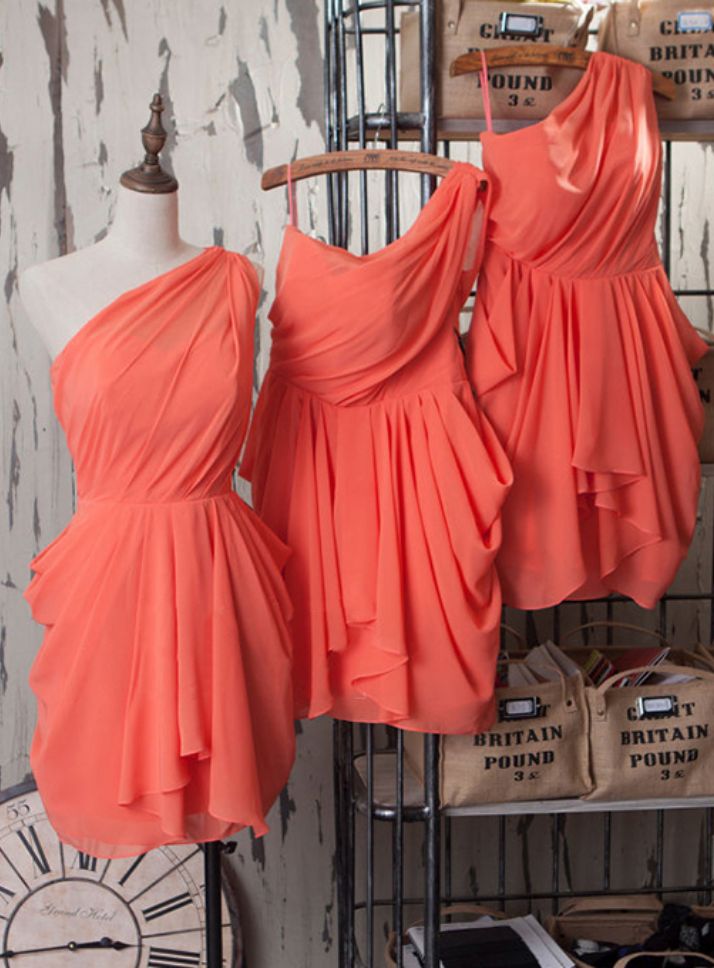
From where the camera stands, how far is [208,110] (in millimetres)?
2688

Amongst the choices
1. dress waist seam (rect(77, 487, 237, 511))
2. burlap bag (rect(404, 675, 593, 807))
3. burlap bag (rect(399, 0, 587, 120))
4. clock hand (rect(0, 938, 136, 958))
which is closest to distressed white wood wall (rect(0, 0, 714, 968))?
clock hand (rect(0, 938, 136, 958))

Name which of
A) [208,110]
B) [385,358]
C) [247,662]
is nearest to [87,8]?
[208,110]

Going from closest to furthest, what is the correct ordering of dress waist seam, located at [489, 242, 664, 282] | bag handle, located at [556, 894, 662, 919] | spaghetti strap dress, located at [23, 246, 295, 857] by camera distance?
1. spaghetti strap dress, located at [23, 246, 295, 857]
2. dress waist seam, located at [489, 242, 664, 282]
3. bag handle, located at [556, 894, 662, 919]

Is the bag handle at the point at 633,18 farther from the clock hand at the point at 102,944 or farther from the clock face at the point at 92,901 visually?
the clock hand at the point at 102,944

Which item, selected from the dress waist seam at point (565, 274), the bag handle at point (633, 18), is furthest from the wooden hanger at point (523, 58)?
the dress waist seam at point (565, 274)

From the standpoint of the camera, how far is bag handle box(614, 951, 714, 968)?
2391 millimetres

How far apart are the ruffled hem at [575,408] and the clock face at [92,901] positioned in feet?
3.74

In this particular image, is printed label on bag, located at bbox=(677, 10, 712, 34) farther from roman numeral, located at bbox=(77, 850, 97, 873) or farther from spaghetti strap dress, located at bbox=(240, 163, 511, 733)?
roman numeral, located at bbox=(77, 850, 97, 873)

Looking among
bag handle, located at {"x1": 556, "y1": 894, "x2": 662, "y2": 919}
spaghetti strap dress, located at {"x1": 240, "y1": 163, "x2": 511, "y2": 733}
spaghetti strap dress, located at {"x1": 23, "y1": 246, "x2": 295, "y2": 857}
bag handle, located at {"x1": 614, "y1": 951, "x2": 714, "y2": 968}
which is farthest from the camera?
bag handle, located at {"x1": 556, "y1": 894, "x2": 662, "y2": 919}

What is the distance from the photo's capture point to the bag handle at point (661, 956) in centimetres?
239

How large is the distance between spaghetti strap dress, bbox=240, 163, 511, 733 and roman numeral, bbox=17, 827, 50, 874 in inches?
37.1

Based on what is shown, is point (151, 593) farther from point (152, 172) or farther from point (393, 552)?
point (152, 172)

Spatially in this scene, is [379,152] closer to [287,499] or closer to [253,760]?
[287,499]

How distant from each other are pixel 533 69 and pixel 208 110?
34.8 inches
